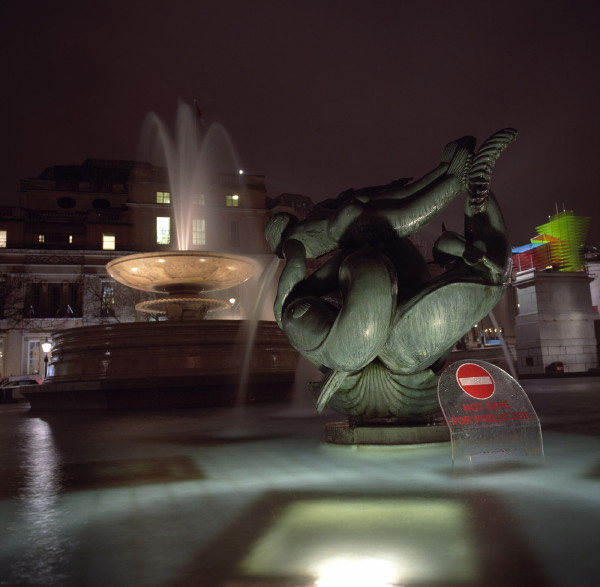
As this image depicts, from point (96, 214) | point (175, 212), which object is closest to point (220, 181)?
point (175, 212)

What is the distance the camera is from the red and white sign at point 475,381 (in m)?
3.73

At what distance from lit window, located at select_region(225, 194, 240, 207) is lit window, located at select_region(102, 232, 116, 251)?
393 inches

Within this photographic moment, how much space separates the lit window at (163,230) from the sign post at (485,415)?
45.1 meters

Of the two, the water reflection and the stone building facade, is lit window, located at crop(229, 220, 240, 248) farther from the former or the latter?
the water reflection

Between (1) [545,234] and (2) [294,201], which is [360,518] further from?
(2) [294,201]

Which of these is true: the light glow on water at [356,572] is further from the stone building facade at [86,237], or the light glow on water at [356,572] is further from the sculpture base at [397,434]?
the stone building facade at [86,237]

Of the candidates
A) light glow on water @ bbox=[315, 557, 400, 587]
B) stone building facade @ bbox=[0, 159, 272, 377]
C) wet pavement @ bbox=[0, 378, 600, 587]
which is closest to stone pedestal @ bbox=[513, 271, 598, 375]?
wet pavement @ bbox=[0, 378, 600, 587]

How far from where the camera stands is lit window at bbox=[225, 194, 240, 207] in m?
49.0

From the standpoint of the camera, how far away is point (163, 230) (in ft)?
155

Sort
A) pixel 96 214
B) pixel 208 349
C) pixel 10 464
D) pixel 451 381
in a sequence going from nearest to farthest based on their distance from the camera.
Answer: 1. pixel 451 381
2. pixel 10 464
3. pixel 208 349
4. pixel 96 214

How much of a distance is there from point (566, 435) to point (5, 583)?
4.33 m

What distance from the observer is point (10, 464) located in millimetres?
4414

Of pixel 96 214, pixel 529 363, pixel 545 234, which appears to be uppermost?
pixel 96 214

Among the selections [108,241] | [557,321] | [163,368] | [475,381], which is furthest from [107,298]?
[475,381]
